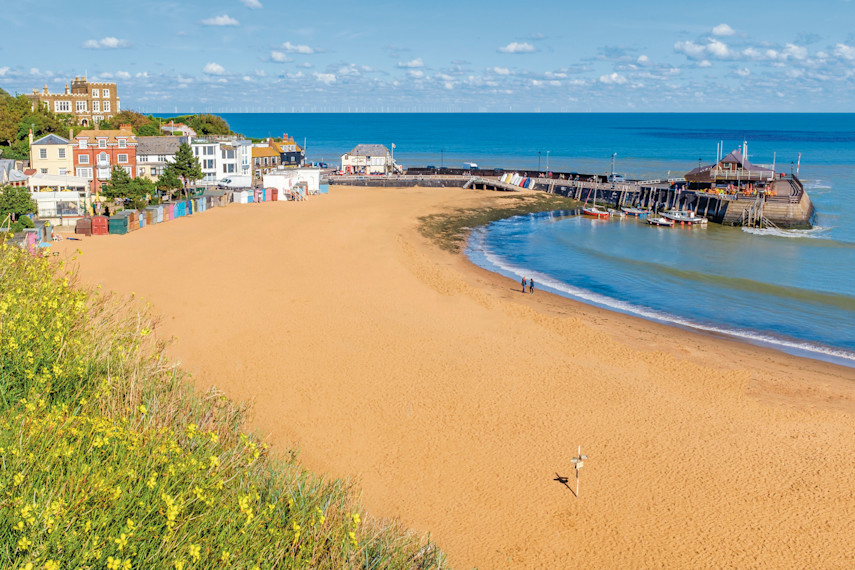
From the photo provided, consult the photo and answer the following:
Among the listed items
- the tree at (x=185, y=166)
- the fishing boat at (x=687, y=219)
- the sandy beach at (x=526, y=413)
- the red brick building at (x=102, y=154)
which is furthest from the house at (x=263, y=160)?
the sandy beach at (x=526, y=413)

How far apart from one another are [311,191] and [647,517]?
2556 inches

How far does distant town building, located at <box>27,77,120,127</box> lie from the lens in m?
114

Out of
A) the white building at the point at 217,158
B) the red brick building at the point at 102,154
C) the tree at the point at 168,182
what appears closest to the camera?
the tree at the point at 168,182

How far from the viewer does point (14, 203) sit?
4356 cm

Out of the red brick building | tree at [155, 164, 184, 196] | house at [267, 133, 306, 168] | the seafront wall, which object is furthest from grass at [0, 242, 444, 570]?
house at [267, 133, 306, 168]

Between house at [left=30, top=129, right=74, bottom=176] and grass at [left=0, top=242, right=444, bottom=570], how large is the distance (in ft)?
182

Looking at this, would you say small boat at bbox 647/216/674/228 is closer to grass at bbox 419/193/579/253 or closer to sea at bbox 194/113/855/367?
sea at bbox 194/113/855/367

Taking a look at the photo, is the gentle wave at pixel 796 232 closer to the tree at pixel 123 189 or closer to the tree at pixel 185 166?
the tree at pixel 185 166

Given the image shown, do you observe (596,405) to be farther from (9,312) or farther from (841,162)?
A: (841,162)

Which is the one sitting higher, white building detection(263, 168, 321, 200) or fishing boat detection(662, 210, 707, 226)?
white building detection(263, 168, 321, 200)

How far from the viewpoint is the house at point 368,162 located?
9862 centimetres

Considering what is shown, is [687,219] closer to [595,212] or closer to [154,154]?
[595,212]

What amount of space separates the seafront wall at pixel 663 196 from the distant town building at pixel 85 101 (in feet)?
172

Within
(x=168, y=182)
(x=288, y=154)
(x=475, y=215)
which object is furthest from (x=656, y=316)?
(x=288, y=154)
